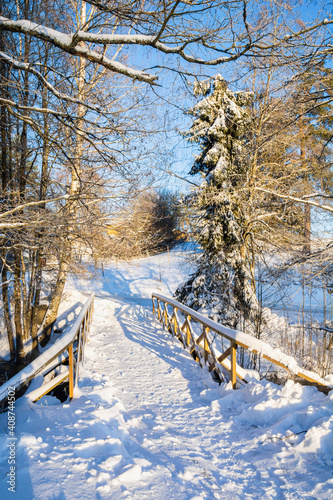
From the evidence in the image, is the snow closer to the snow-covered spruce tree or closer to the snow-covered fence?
the snow-covered fence

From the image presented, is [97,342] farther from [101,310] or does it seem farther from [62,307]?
[62,307]

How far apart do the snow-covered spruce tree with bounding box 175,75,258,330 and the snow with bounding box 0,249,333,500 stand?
6085 millimetres

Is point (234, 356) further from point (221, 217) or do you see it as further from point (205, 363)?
point (221, 217)

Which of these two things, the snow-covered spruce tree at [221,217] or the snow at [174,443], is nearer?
the snow at [174,443]

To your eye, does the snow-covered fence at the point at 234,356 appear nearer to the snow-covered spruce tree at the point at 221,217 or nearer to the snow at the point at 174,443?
the snow at the point at 174,443

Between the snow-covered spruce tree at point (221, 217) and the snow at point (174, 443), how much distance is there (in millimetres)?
6085

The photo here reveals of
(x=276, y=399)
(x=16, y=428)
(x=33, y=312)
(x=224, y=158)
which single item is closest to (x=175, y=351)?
(x=276, y=399)

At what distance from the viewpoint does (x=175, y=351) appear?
228 inches

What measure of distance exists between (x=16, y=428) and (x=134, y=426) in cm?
112

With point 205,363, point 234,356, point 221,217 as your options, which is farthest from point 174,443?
point 221,217

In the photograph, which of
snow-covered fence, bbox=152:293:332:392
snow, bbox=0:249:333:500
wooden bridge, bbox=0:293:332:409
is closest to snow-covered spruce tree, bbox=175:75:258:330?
snow-covered fence, bbox=152:293:332:392

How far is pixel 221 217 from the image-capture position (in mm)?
10438

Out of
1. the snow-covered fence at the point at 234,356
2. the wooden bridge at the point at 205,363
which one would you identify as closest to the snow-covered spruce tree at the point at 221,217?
the snow-covered fence at the point at 234,356

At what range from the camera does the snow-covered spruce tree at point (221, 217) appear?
9.70m
